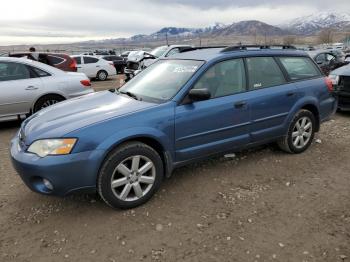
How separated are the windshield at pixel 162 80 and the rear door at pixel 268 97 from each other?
2.76 feet

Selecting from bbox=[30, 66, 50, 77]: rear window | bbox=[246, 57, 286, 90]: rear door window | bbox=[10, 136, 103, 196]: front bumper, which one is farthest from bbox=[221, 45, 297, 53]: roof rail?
bbox=[30, 66, 50, 77]: rear window

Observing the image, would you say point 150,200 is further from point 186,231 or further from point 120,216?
point 186,231

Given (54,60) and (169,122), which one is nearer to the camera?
(169,122)

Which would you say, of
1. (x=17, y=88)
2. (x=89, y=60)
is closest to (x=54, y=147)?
(x=17, y=88)

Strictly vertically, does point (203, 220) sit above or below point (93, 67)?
below

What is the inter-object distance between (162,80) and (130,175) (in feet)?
4.53

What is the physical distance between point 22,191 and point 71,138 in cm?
142

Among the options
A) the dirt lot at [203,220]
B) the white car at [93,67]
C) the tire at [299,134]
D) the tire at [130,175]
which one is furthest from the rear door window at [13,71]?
the white car at [93,67]

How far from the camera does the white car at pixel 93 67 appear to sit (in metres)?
20.0

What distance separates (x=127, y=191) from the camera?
381cm

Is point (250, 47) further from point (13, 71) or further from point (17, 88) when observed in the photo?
point (13, 71)

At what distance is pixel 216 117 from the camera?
4328 mm

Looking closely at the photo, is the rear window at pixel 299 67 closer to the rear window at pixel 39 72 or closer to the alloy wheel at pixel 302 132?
the alloy wheel at pixel 302 132

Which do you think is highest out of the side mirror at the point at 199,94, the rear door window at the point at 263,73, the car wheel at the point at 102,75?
the rear door window at the point at 263,73
